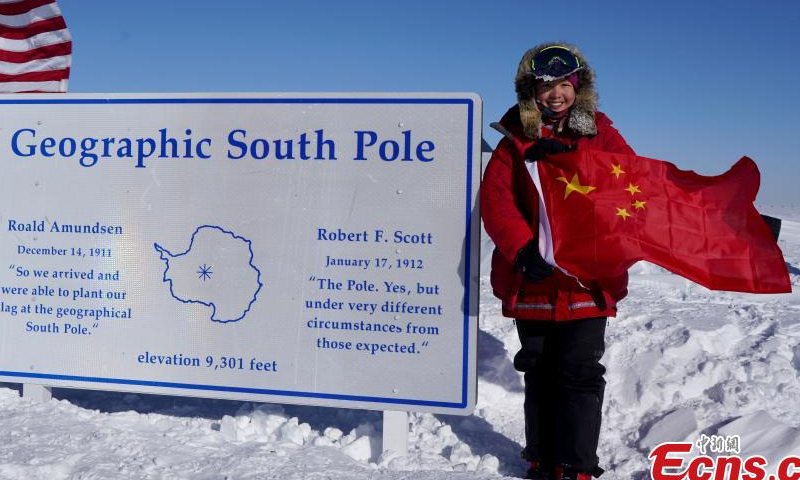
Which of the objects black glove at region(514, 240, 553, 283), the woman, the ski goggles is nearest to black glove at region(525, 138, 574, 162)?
the woman

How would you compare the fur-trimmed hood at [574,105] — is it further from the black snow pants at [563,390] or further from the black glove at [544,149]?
the black snow pants at [563,390]

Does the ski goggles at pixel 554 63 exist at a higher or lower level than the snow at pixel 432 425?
higher

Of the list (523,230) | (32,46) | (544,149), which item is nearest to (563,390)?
(523,230)

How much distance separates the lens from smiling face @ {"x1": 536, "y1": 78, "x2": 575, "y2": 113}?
2.87 m

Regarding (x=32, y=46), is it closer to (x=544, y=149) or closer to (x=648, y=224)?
(x=544, y=149)

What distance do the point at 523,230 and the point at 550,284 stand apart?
276 mm

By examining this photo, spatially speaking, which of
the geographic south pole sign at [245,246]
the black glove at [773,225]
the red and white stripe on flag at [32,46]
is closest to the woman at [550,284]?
the geographic south pole sign at [245,246]

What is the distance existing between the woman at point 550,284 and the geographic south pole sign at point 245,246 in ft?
0.66

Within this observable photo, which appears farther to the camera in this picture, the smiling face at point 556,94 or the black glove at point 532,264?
the smiling face at point 556,94

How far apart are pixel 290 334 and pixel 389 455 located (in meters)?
0.77

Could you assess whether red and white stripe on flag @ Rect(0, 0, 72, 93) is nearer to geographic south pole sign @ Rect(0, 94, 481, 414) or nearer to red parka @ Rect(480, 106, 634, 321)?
geographic south pole sign @ Rect(0, 94, 481, 414)

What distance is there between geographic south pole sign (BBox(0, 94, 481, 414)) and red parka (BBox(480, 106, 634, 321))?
15 cm

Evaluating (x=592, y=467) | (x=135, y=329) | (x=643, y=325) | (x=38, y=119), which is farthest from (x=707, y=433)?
(x=38, y=119)

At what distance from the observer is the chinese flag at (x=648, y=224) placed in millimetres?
2795
